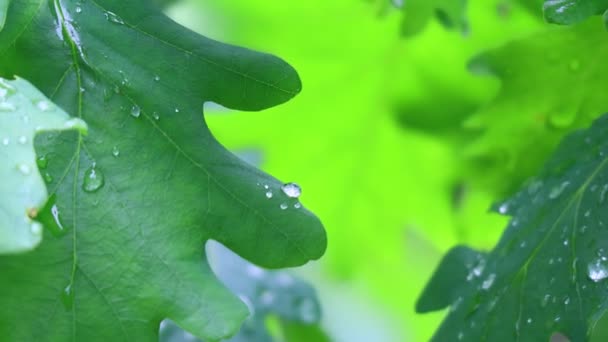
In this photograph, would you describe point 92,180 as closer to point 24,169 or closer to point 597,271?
point 24,169

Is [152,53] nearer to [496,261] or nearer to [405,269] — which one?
[496,261]

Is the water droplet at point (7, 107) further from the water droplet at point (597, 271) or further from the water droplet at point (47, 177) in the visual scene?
the water droplet at point (597, 271)

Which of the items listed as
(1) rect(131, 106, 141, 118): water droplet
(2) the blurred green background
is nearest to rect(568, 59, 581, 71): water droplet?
(2) the blurred green background

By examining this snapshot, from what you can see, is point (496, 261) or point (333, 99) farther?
point (333, 99)

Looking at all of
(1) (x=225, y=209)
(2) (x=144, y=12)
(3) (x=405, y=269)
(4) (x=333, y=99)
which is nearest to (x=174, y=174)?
(1) (x=225, y=209)

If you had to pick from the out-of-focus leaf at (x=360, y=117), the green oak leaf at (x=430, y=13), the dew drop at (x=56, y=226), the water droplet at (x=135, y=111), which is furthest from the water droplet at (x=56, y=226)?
the out-of-focus leaf at (x=360, y=117)

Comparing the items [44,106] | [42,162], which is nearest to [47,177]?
[42,162]

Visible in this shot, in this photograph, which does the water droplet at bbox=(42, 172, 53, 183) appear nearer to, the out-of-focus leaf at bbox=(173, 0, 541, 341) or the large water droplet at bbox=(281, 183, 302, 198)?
the large water droplet at bbox=(281, 183, 302, 198)
